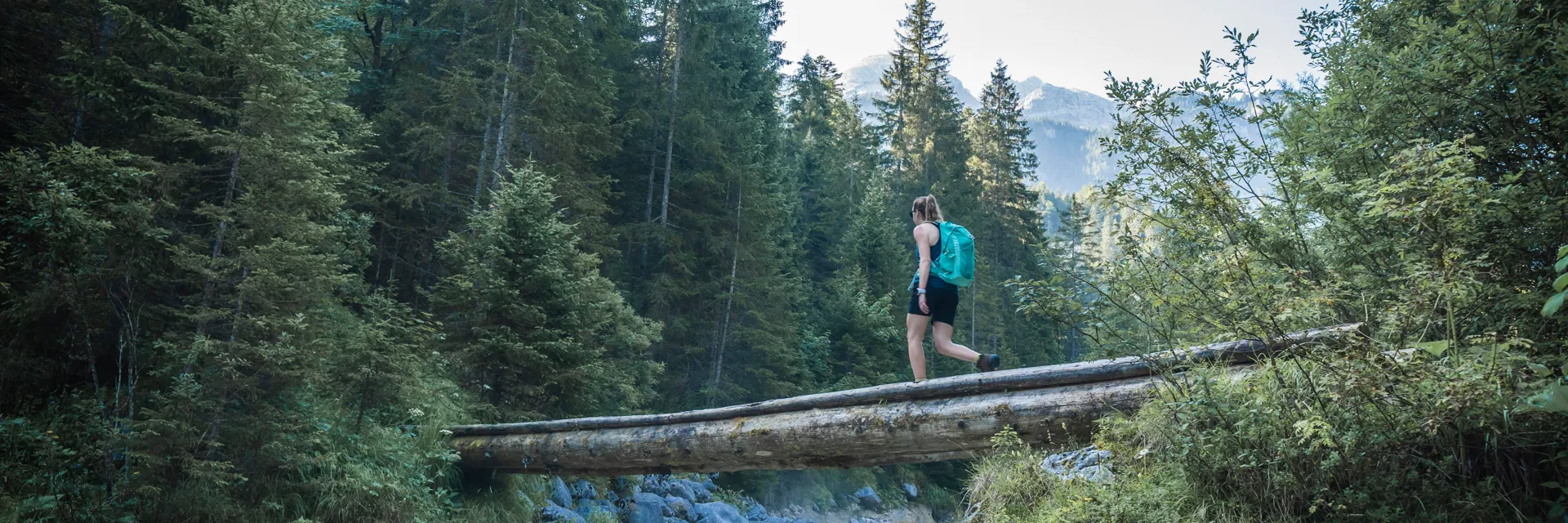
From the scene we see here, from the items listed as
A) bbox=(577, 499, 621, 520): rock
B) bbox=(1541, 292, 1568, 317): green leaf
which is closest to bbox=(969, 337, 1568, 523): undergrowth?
bbox=(1541, 292, 1568, 317): green leaf

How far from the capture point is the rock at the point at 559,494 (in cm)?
1027

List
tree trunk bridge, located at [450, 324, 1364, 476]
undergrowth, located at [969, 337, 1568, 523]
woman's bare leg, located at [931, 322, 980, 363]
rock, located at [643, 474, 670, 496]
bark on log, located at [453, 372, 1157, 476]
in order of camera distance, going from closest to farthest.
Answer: undergrowth, located at [969, 337, 1568, 523]
tree trunk bridge, located at [450, 324, 1364, 476]
bark on log, located at [453, 372, 1157, 476]
woman's bare leg, located at [931, 322, 980, 363]
rock, located at [643, 474, 670, 496]

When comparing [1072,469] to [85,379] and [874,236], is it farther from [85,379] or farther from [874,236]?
[874,236]

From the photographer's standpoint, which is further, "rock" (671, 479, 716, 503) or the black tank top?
"rock" (671, 479, 716, 503)

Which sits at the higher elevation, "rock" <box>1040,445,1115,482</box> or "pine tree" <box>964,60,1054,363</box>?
"pine tree" <box>964,60,1054,363</box>

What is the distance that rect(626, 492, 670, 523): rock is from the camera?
1180 cm

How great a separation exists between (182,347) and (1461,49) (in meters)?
9.61

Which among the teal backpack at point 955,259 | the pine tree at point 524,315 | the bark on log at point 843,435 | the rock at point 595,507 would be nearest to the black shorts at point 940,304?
the teal backpack at point 955,259

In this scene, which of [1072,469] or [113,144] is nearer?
[1072,469]

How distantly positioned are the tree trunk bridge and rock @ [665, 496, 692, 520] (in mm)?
6132

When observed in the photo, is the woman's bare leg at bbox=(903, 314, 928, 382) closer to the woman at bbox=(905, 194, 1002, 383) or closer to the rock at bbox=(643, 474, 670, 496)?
the woman at bbox=(905, 194, 1002, 383)

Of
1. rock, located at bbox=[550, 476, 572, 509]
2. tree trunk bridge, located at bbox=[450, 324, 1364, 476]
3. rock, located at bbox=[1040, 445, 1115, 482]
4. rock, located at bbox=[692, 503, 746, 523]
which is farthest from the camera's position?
rock, located at bbox=[692, 503, 746, 523]

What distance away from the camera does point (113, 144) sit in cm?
793

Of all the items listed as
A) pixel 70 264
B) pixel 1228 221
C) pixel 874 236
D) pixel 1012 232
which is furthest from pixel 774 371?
pixel 1012 232
